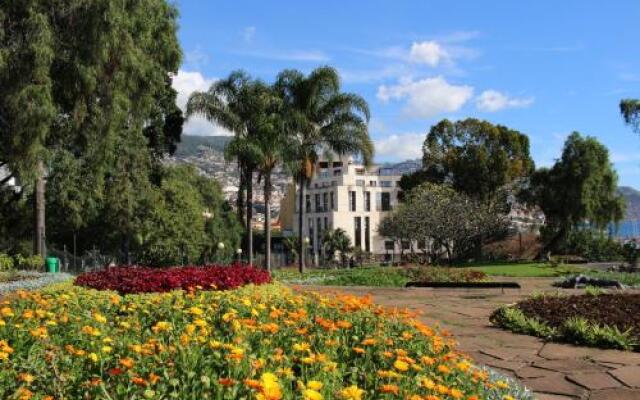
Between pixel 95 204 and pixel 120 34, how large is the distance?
43.8ft

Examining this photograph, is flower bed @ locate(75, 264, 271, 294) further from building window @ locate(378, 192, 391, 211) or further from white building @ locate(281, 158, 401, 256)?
building window @ locate(378, 192, 391, 211)

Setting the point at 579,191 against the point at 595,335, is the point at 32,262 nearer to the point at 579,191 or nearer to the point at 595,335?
the point at 595,335

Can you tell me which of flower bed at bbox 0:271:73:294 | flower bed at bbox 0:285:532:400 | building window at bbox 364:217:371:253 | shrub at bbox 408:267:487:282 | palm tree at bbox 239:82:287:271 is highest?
palm tree at bbox 239:82:287:271

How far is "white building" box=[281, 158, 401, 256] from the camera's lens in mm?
68250

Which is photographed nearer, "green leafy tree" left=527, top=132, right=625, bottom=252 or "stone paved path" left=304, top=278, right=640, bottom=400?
"stone paved path" left=304, top=278, right=640, bottom=400

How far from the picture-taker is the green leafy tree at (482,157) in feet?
151

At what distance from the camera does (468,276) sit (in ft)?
65.0

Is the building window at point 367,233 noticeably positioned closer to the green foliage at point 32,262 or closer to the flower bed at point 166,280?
the green foliage at point 32,262

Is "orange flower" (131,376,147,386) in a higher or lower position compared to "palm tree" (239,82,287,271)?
lower

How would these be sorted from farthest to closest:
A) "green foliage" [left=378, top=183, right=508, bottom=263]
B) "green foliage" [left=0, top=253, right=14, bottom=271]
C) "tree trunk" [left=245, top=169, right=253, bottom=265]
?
"green foliage" [left=378, top=183, right=508, bottom=263] < "tree trunk" [left=245, top=169, right=253, bottom=265] < "green foliage" [left=0, top=253, right=14, bottom=271]

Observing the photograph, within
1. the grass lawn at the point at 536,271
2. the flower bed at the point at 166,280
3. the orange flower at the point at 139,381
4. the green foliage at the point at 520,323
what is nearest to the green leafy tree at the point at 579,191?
the grass lawn at the point at 536,271

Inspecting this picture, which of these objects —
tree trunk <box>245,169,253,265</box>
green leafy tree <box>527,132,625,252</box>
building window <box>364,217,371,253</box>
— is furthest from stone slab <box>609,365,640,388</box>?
building window <box>364,217,371,253</box>

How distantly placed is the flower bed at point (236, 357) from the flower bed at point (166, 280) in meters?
4.01

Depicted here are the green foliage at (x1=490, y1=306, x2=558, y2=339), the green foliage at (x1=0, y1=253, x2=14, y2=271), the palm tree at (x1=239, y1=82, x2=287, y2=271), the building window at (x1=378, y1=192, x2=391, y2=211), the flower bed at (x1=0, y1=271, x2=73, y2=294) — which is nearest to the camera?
the green foliage at (x1=490, y1=306, x2=558, y2=339)
